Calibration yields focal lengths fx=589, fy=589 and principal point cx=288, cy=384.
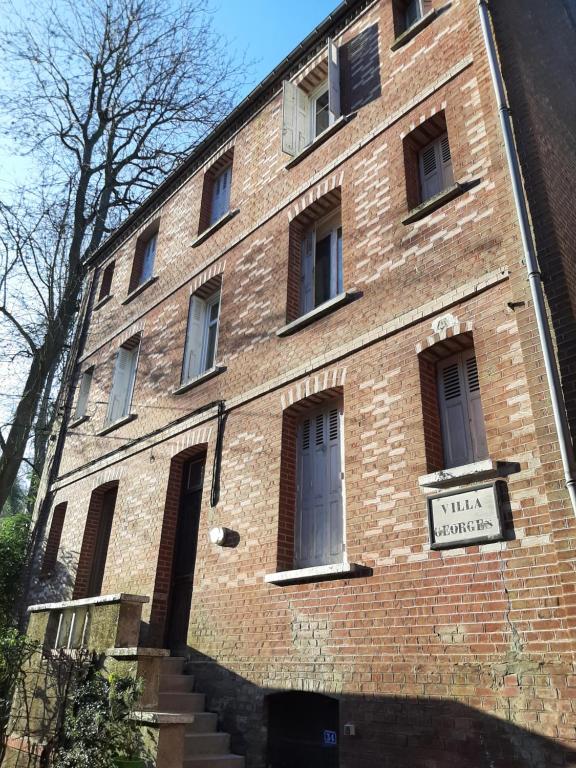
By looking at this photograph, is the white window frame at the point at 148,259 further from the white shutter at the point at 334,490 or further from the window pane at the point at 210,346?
the white shutter at the point at 334,490

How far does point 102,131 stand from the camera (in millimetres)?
17562

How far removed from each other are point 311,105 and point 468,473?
7.77 m

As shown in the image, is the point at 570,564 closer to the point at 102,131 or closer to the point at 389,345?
the point at 389,345

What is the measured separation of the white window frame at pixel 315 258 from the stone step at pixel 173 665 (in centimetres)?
492

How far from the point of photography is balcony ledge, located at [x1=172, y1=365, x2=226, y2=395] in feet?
30.0

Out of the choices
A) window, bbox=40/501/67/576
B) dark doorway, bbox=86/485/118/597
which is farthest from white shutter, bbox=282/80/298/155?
window, bbox=40/501/67/576

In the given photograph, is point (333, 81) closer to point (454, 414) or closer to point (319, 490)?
point (454, 414)

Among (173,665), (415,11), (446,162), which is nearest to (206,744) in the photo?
(173,665)

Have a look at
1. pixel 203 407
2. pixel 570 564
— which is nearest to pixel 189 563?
pixel 203 407

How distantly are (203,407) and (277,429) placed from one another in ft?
6.53

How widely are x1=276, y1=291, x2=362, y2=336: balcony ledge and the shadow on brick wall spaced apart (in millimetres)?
4127

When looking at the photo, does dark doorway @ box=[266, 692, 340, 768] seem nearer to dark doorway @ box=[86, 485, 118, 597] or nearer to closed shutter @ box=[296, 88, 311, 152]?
dark doorway @ box=[86, 485, 118, 597]

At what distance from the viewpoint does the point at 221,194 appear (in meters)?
11.8

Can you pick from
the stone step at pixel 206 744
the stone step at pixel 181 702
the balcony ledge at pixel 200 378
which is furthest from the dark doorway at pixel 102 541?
the stone step at pixel 206 744
